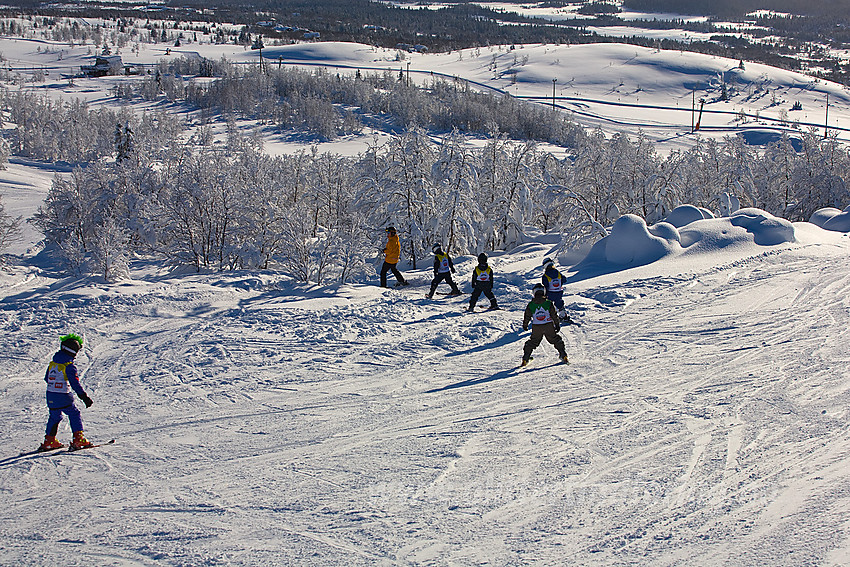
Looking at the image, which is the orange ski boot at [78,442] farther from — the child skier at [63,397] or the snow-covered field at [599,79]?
the snow-covered field at [599,79]

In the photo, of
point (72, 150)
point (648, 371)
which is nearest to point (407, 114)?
point (72, 150)

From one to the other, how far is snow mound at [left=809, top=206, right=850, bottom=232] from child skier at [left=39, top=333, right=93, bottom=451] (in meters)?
21.9

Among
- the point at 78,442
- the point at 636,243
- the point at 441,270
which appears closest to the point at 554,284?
the point at 441,270

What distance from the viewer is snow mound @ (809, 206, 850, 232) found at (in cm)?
2033

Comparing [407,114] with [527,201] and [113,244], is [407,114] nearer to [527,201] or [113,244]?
[527,201]

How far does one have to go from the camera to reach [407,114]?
99.5 meters

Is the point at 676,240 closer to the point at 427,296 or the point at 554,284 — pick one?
the point at 554,284

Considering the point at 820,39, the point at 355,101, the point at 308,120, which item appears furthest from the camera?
the point at 820,39

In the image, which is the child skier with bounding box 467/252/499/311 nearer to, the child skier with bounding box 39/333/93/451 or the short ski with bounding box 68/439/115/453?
the short ski with bounding box 68/439/115/453

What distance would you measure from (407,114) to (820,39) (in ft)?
549

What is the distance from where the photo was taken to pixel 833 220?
20.8m

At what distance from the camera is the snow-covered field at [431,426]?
5312 mm

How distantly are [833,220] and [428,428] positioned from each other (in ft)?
63.7

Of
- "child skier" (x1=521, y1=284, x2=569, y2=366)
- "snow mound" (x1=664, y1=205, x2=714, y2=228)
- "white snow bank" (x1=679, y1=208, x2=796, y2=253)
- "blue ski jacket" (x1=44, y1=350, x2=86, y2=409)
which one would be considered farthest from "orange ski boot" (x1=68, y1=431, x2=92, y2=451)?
"snow mound" (x1=664, y1=205, x2=714, y2=228)
